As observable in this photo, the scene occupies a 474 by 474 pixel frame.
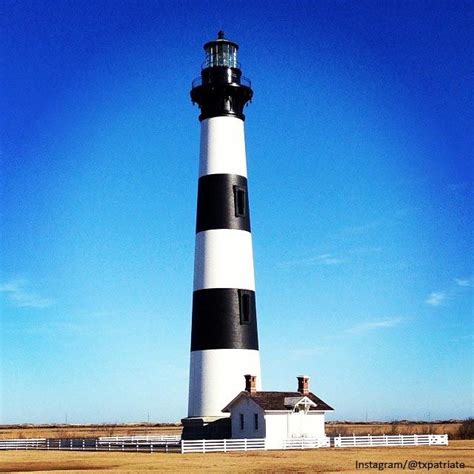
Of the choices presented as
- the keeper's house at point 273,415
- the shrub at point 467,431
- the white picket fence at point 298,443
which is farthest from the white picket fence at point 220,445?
the shrub at point 467,431

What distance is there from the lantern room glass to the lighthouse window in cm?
714

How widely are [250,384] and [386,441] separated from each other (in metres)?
8.66

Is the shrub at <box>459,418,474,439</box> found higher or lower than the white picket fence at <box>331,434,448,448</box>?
higher

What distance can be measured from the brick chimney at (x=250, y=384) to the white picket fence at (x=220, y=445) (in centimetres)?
248

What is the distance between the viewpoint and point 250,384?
1700 inches

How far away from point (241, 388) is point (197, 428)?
305cm

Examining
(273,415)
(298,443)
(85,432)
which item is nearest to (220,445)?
(273,415)

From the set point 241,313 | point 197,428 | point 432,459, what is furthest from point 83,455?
point 432,459

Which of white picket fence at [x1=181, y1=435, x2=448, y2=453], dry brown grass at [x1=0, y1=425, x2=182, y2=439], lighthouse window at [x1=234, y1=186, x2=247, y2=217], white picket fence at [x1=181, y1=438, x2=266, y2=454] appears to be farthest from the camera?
dry brown grass at [x1=0, y1=425, x2=182, y2=439]

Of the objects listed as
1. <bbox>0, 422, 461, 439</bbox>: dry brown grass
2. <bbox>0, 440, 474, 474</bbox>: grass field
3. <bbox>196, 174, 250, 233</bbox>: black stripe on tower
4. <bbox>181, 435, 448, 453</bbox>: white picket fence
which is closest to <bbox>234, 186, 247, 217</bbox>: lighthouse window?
<bbox>196, 174, 250, 233</bbox>: black stripe on tower

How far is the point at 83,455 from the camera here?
39500 mm

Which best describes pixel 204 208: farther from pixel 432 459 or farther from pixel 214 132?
pixel 432 459

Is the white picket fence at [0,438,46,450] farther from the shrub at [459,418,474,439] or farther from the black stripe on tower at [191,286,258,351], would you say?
the shrub at [459,418,474,439]

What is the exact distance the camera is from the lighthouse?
4316 cm
